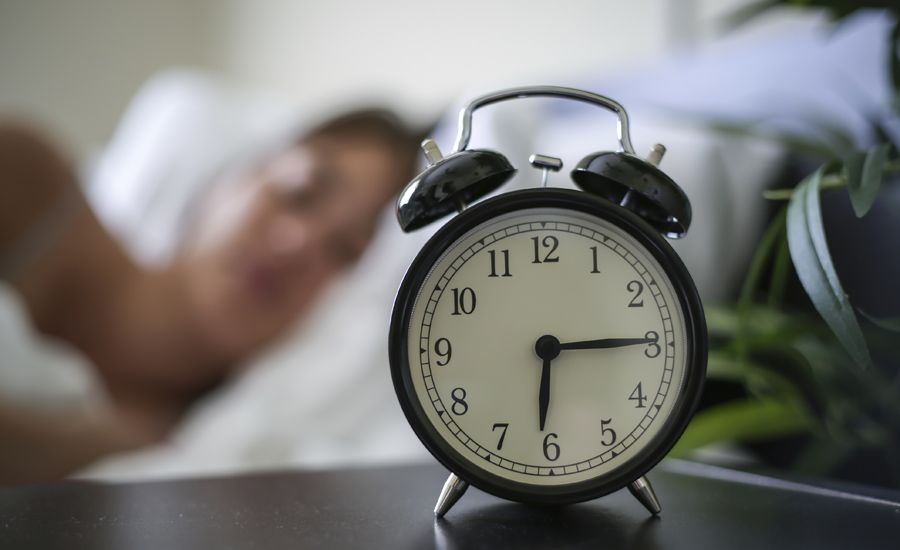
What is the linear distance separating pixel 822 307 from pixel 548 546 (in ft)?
0.77

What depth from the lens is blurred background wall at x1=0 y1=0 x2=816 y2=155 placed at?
1848 mm

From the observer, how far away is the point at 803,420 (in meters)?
0.80

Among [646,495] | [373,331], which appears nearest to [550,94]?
[646,495]

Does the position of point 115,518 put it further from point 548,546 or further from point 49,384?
point 49,384

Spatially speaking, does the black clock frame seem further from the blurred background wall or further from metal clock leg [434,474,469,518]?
the blurred background wall

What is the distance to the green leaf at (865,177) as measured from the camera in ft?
1.74

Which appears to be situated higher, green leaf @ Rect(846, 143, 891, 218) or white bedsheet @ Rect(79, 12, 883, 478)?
green leaf @ Rect(846, 143, 891, 218)

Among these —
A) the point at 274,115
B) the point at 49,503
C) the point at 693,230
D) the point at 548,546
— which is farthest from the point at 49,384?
the point at 548,546

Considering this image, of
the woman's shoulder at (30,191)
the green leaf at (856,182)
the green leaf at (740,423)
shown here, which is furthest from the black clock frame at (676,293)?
the woman's shoulder at (30,191)

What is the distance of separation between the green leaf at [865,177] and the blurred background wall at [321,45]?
1134 mm

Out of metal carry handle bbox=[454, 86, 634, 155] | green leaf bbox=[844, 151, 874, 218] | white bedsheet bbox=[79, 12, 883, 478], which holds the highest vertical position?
metal carry handle bbox=[454, 86, 634, 155]

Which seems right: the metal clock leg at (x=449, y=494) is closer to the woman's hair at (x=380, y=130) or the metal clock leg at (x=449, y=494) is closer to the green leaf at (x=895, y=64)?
the green leaf at (x=895, y=64)

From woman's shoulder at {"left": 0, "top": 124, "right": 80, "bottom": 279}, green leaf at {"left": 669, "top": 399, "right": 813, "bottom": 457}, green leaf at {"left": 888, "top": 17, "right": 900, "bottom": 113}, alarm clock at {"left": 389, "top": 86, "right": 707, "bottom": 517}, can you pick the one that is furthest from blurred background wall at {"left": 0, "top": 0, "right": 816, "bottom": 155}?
alarm clock at {"left": 389, "top": 86, "right": 707, "bottom": 517}

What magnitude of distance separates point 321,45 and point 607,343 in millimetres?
2369
